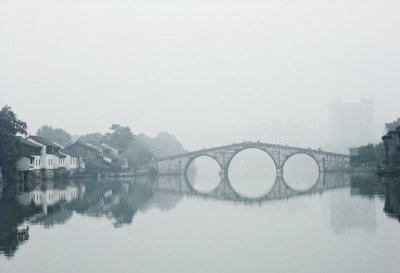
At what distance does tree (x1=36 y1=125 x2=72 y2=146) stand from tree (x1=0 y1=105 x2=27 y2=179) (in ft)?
157

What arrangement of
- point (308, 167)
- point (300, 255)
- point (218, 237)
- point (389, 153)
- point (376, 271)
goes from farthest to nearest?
point (308, 167) → point (389, 153) → point (218, 237) → point (300, 255) → point (376, 271)

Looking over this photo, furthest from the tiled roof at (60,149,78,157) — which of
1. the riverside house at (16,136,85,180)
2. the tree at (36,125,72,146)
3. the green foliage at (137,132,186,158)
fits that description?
the green foliage at (137,132,186,158)

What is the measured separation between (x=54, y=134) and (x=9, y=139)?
54.1 m

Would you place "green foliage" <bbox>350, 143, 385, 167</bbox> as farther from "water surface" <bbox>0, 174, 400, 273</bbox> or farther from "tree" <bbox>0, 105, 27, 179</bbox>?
"water surface" <bbox>0, 174, 400, 273</bbox>

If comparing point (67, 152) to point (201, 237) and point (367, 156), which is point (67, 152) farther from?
point (201, 237)

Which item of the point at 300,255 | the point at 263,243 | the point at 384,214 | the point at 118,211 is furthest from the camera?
the point at 118,211

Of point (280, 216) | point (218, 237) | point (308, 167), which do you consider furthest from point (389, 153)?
point (308, 167)

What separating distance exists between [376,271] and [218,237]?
7931 mm

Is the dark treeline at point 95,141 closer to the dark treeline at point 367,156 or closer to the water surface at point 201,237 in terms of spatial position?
the water surface at point 201,237

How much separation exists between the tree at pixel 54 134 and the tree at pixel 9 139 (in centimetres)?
4794

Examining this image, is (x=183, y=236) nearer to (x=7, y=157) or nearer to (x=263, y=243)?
(x=263, y=243)

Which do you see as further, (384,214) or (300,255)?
(384,214)

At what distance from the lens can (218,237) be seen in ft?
73.6

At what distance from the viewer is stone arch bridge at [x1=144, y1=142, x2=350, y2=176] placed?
97625 millimetres
